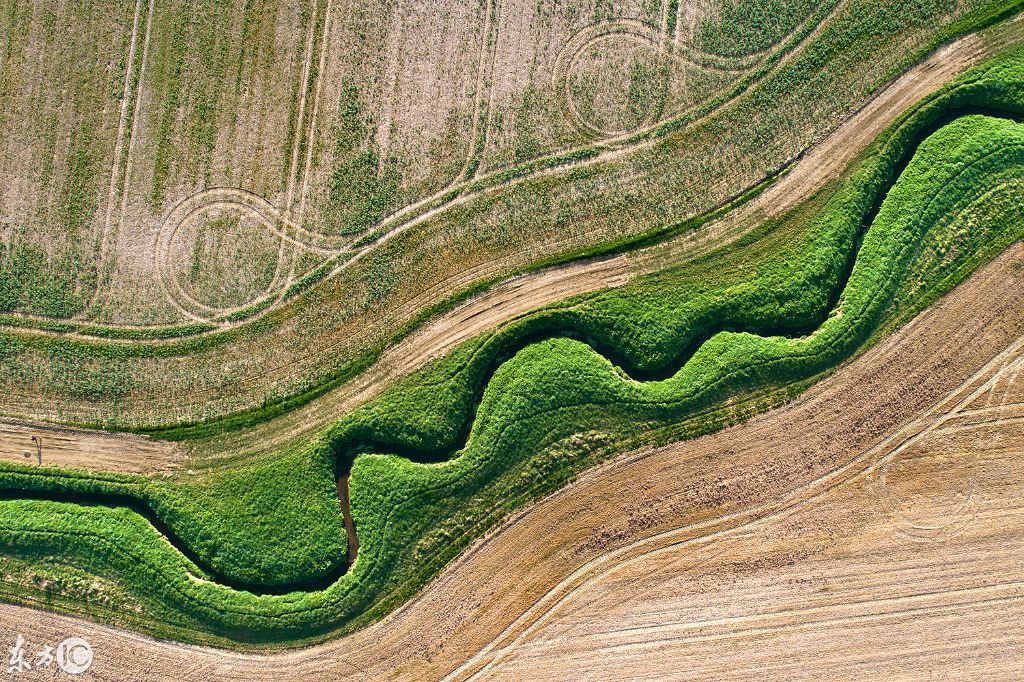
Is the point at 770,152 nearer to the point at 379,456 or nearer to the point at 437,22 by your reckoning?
the point at 437,22

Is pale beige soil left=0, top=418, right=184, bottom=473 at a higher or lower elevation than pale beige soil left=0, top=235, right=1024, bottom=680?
higher

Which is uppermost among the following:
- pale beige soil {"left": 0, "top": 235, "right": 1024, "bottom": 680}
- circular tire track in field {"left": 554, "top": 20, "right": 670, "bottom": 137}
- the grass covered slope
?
circular tire track in field {"left": 554, "top": 20, "right": 670, "bottom": 137}

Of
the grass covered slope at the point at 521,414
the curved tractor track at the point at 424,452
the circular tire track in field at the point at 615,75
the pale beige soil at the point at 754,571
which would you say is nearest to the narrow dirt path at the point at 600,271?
the grass covered slope at the point at 521,414

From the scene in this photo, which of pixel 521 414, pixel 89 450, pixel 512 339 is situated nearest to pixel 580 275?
pixel 512 339

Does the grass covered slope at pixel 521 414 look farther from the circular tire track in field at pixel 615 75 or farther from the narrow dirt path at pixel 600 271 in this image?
the circular tire track in field at pixel 615 75

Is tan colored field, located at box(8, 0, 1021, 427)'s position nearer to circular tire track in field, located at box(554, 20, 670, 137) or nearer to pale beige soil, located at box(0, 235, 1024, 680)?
circular tire track in field, located at box(554, 20, 670, 137)

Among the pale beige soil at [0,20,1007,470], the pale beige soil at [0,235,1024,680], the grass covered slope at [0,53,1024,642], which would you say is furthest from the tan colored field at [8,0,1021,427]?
the pale beige soil at [0,235,1024,680]

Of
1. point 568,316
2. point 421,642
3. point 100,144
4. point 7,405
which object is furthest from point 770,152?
point 7,405
